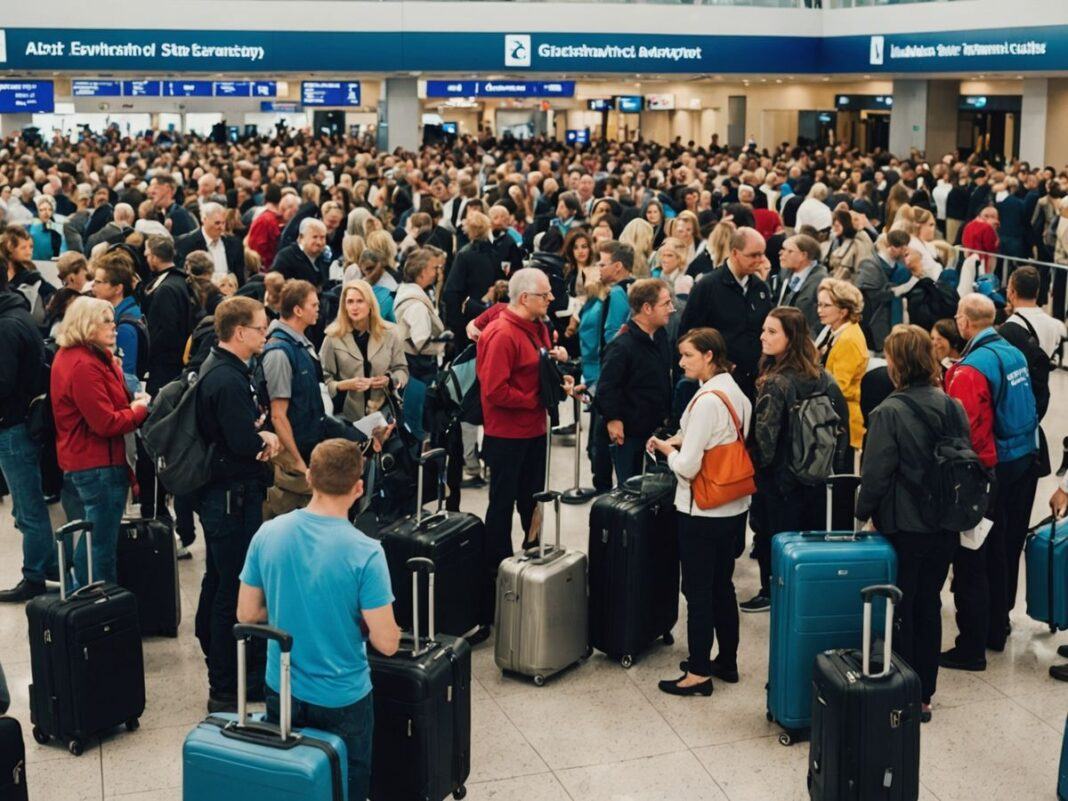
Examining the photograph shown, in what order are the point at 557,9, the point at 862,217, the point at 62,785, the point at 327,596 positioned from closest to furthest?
the point at 327,596 < the point at 62,785 < the point at 862,217 < the point at 557,9

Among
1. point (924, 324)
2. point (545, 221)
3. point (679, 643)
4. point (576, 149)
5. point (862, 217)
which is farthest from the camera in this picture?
point (576, 149)

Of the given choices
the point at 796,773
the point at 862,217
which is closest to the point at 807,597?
the point at 796,773

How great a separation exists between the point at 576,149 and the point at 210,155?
693 cm

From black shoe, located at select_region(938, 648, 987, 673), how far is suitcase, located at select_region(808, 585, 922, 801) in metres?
1.54

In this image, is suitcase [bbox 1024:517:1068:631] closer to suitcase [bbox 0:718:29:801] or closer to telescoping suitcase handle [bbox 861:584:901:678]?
telescoping suitcase handle [bbox 861:584:901:678]

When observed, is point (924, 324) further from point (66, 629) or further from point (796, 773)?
point (66, 629)

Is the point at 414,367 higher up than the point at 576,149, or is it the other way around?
the point at 576,149

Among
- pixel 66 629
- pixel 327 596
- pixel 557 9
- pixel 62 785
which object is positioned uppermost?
pixel 557 9

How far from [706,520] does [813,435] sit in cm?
64

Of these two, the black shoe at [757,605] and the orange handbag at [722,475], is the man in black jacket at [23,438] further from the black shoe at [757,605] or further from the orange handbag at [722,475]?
the black shoe at [757,605]

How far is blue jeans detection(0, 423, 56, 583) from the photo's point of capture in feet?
22.2

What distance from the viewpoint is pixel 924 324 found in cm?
969

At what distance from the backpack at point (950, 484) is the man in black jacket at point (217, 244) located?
6.41 m

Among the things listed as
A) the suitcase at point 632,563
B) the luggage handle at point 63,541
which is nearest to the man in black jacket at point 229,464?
the luggage handle at point 63,541
